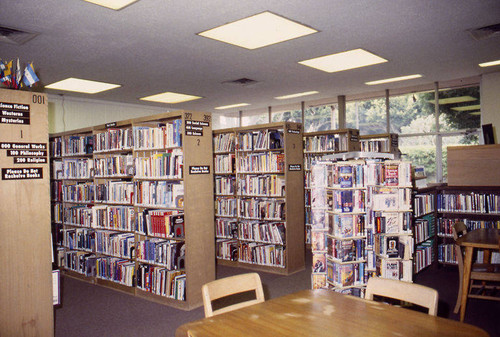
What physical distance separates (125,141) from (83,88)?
3394 millimetres

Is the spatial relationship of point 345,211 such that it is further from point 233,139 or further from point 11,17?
point 11,17

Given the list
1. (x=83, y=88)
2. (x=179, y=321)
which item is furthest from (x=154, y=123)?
(x=83, y=88)

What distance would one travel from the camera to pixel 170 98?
947cm

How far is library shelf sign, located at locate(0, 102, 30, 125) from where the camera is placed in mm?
2986

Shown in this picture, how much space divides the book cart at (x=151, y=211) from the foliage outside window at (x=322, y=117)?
20.2 feet

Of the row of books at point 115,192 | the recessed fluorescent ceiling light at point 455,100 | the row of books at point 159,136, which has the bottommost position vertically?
the row of books at point 115,192

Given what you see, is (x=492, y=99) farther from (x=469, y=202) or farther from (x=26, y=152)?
(x=26, y=152)

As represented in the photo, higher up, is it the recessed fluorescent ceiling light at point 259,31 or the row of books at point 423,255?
the recessed fluorescent ceiling light at point 259,31

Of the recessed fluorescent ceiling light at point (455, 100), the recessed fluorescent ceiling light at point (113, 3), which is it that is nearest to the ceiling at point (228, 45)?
the recessed fluorescent ceiling light at point (113, 3)

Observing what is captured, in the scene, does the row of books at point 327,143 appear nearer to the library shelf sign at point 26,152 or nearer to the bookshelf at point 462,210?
the bookshelf at point 462,210

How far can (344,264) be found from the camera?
3.79 metres

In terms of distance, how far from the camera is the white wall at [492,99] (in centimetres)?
776

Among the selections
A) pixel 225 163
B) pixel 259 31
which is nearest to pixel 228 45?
pixel 259 31

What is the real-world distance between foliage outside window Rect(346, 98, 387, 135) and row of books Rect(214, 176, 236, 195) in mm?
4635
